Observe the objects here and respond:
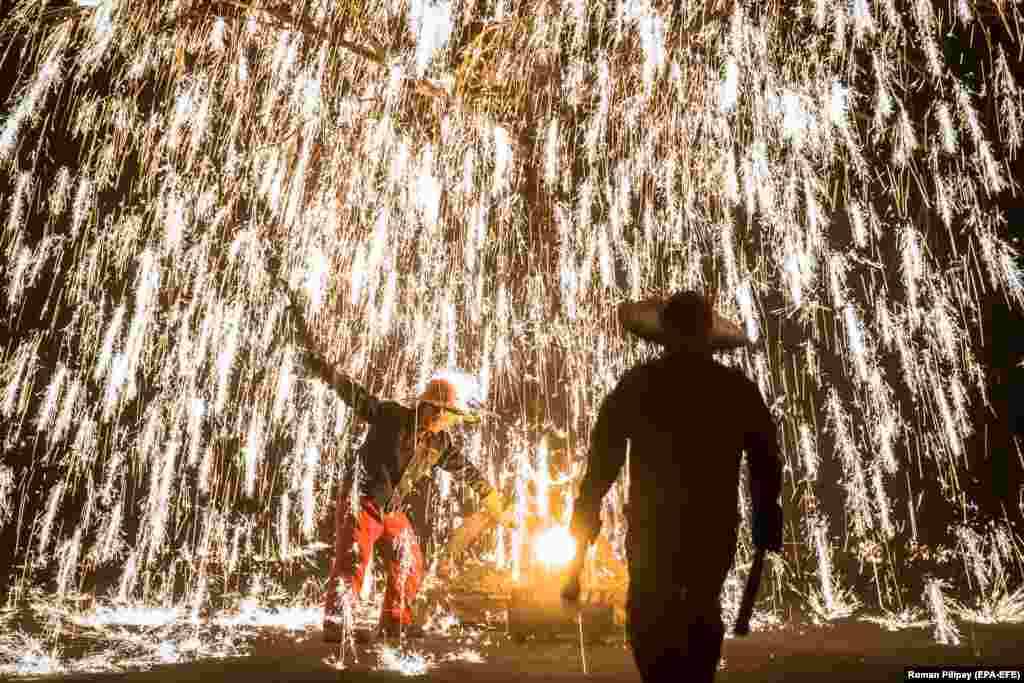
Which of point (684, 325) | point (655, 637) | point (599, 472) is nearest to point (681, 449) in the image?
point (599, 472)

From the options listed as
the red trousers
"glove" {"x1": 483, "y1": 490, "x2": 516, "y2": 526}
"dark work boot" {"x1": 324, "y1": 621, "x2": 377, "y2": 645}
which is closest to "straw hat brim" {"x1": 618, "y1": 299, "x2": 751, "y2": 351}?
"glove" {"x1": 483, "y1": 490, "x2": 516, "y2": 526}

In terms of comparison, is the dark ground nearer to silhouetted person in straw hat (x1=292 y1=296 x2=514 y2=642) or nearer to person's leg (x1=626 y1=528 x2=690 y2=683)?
silhouetted person in straw hat (x1=292 y1=296 x2=514 y2=642)

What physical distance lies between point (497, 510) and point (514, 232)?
2.68 m

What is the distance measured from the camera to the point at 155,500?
37.6 feet

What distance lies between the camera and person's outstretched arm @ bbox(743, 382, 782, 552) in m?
3.01

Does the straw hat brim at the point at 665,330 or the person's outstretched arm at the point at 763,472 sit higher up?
the straw hat brim at the point at 665,330

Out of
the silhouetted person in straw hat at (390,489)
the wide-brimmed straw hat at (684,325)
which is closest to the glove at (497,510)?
the silhouetted person in straw hat at (390,489)

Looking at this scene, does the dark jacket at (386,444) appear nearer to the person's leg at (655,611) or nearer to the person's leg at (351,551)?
the person's leg at (351,551)

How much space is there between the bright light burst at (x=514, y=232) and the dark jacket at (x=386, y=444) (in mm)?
558

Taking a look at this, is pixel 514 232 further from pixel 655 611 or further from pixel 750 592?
pixel 655 611

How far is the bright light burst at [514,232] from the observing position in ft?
25.2

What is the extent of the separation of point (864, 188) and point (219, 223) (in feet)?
23.2

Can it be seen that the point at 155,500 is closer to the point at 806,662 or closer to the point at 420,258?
the point at 420,258

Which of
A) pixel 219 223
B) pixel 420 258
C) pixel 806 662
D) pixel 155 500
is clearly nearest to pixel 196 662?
pixel 806 662
